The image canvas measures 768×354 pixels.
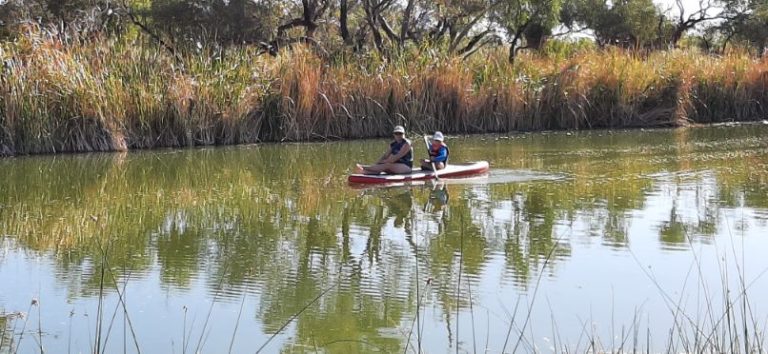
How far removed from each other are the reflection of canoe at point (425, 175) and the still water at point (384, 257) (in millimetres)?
138

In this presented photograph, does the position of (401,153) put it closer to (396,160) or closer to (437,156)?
(396,160)

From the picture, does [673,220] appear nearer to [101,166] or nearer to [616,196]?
[616,196]

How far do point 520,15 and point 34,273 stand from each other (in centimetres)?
1926

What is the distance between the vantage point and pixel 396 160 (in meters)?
11.9

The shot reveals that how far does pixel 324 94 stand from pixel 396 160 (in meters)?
5.63

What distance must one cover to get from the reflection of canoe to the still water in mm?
138

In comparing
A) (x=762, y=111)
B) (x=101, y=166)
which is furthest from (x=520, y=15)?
(x=101, y=166)

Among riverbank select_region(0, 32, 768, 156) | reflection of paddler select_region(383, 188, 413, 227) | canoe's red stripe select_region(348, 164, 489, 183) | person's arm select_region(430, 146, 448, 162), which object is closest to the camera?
reflection of paddler select_region(383, 188, 413, 227)

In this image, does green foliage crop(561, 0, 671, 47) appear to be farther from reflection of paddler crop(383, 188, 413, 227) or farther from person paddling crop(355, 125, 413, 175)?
reflection of paddler crop(383, 188, 413, 227)

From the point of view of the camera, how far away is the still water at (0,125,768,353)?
5273 mm

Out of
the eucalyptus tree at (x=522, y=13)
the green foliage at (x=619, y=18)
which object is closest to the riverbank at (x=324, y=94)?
the eucalyptus tree at (x=522, y=13)

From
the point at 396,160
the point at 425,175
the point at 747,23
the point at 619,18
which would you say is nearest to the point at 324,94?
the point at 396,160

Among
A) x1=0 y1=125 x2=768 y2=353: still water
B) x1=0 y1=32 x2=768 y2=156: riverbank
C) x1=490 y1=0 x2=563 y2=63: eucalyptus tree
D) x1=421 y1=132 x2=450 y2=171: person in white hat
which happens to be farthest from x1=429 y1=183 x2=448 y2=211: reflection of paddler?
x1=490 y1=0 x2=563 y2=63: eucalyptus tree

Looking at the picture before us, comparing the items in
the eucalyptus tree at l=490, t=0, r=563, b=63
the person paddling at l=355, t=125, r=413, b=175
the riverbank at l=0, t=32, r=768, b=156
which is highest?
the eucalyptus tree at l=490, t=0, r=563, b=63
